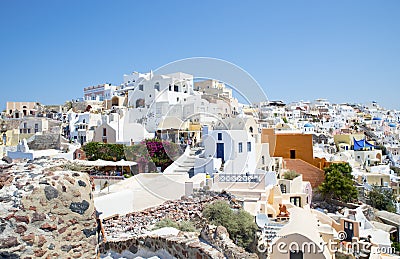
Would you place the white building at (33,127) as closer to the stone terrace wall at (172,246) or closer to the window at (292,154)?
the window at (292,154)

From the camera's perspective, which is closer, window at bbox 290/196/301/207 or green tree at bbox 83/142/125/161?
window at bbox 290/196/301/207

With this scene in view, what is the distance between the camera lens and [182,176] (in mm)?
13625

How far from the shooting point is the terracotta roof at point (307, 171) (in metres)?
20.3

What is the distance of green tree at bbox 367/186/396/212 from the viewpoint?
20469 millimetres

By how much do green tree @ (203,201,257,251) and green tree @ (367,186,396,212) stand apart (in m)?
15.8

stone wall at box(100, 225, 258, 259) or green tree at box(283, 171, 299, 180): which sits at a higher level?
stone wall at box(100, 225, 258, 259)

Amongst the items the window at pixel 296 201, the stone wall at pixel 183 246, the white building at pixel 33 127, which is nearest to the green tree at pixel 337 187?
the window at pixel 296 201

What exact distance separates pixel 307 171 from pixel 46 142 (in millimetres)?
18376

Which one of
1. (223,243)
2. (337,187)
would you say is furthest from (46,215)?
(337,187)

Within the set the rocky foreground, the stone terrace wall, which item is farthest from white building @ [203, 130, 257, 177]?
the stone terrace wall

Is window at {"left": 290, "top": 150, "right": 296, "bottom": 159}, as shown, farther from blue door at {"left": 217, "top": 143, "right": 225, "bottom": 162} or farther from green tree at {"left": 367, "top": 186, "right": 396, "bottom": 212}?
blue door at {"left": 217, "top": 143, "right": 225, "bottom": 162}

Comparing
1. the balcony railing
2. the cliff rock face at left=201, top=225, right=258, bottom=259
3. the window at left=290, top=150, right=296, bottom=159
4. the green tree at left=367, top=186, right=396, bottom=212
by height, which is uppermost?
the window at left=290, top=150, right=296, bottom=159

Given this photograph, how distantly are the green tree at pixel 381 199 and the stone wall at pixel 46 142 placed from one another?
828 inches

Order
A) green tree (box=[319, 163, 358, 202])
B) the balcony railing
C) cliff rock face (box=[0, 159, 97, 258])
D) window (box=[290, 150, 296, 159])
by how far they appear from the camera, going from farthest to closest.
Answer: window (box=[290, 150, 296, 159]) < green tree (box=[319, 163, 358, 202]) < the balcony railing < cliff rock face (box=[0, 159, 97, 258])
